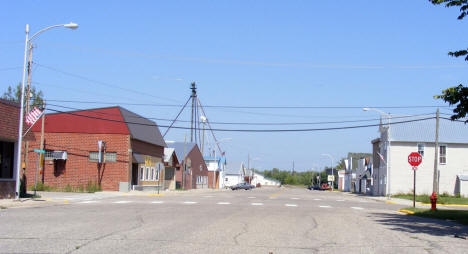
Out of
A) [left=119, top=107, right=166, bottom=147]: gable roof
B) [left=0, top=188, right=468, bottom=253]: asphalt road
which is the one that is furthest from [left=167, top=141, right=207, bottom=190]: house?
[left=0, top=188, right=468, bottom=253]: asphalt road

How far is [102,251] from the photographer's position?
31.4 feet

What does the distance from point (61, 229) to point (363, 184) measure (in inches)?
2822

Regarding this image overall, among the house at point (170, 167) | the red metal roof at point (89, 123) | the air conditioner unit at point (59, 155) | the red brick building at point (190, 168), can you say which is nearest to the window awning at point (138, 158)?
the red metal roof at point (89, 123)

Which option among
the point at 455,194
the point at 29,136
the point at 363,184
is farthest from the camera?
the point at 363,184

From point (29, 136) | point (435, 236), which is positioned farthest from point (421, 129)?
point (435, 236)

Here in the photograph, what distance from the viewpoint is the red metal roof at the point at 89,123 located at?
4594 centimetres

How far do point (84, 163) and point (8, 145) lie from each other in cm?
1806

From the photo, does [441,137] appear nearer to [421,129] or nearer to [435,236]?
[421,129]

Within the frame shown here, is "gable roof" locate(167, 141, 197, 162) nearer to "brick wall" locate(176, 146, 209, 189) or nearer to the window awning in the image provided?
"brick wall" locate(176, 146, 209, 189)

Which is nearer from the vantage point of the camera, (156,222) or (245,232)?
(245,232)

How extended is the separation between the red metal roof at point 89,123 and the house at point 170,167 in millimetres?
15679

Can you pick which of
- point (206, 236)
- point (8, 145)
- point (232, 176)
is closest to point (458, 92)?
point (206, 236)

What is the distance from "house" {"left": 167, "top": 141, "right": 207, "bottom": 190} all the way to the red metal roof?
20589 millimetres

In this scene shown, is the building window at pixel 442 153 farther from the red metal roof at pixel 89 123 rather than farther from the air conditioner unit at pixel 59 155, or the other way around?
the air conditioner unit at pixel 59 155
